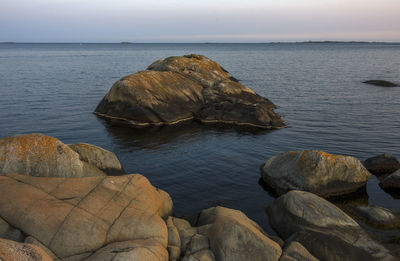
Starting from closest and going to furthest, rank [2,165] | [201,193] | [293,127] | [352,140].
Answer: [2,165] < [201,193] < [352,140] < [293,127]

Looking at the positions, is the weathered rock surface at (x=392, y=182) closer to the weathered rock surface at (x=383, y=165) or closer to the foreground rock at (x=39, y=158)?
the weathered rock surface at (x=383, y=165)

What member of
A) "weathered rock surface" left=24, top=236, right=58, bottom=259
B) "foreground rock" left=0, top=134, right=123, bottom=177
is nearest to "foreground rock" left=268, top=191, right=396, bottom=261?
"weathered rock surface" left=24, top=236, right=58, bottom=259

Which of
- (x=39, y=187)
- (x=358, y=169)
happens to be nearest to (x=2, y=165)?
(x=39, y=187)

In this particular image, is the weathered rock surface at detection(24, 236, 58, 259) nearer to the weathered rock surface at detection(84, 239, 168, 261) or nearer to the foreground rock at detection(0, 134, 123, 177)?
the weathered rock surface at detection(84, 239, 168, 261)

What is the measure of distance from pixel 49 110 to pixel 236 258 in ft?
86.0

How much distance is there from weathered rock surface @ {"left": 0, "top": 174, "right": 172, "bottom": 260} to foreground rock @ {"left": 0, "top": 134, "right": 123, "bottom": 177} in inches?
38.4

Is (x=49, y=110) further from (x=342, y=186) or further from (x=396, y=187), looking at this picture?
(x=396, y=187)

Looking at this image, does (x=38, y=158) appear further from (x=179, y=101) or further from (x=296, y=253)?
(x=179, y=101)

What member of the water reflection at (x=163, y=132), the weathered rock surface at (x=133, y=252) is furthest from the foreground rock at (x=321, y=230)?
the water reflection at (x=163, y=132)

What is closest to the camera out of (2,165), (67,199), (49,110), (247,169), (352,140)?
(67,199)

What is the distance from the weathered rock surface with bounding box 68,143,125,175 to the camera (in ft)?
43.2

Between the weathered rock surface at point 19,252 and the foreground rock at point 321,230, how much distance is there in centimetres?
685

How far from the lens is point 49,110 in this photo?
29.0 metres

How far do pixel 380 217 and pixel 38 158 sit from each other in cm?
1290
